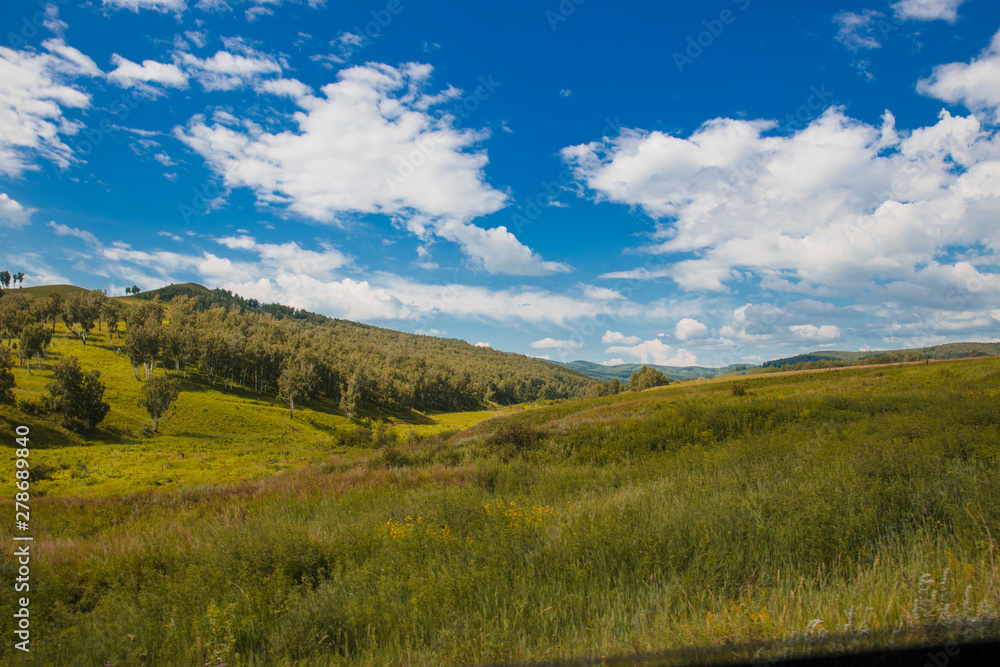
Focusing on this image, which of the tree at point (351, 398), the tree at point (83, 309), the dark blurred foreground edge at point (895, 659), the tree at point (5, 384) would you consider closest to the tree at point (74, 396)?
the tree at point (5, 384)

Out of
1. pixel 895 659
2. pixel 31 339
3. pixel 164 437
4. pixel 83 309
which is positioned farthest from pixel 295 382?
pixel 895 659

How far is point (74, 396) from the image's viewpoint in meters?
52.2

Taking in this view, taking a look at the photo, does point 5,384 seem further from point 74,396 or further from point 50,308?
point 50,308

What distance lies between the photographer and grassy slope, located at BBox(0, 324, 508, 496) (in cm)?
3747

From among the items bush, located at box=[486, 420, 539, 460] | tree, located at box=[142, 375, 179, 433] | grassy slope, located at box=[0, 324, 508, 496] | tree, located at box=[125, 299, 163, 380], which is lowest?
grassy slope, located at box=[0, 324, 508, 496]

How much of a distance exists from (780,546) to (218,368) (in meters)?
117

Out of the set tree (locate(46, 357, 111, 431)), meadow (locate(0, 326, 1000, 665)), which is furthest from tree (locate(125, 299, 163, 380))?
meadow (locate(0, 326, 1000, 665))

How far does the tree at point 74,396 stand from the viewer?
171 ft

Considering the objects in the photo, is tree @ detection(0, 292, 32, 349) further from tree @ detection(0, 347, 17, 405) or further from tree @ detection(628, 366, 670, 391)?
tree @ detection(628, 366, 670, 391)

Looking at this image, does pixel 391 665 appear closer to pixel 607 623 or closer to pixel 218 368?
pixel 607 623

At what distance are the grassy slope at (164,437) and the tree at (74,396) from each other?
175cm

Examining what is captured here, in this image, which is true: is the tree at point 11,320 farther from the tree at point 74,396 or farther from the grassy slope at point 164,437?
the tree at point 74,396

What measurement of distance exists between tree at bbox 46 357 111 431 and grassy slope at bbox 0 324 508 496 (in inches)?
68.9

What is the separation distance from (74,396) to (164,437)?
11639mm
